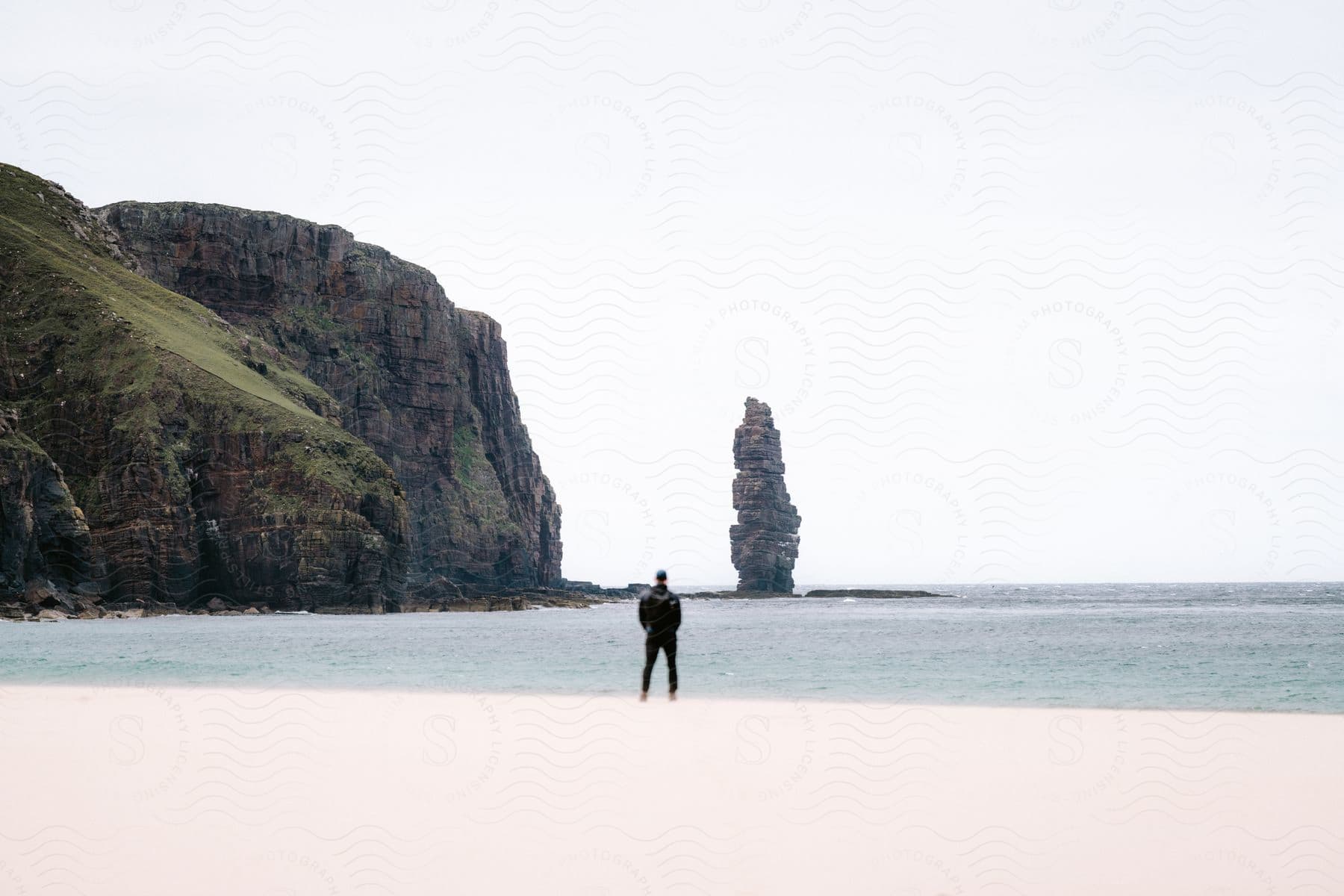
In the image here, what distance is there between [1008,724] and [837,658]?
90.0 ft

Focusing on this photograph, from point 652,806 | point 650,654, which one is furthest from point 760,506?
point 652,806

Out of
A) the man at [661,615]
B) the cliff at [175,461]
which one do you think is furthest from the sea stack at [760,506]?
the man at [661,615]

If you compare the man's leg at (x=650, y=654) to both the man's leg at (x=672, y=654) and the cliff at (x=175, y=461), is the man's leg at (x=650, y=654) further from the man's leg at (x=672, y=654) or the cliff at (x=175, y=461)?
the cliff at (x=175, y=461)

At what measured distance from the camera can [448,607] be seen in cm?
15200

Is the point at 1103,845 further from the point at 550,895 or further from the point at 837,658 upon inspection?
the point at 837,658

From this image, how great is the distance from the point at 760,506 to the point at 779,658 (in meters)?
137

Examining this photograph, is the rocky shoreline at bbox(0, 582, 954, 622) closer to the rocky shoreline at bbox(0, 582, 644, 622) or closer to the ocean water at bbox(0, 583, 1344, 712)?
the rocky shoreline at bbox(0, 582, 644, 622)

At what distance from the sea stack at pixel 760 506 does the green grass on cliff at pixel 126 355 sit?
194 ft

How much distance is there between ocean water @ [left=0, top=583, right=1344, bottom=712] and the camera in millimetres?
33562

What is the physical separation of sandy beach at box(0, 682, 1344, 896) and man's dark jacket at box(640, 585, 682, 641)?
154 cm

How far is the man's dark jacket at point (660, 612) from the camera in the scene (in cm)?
1756

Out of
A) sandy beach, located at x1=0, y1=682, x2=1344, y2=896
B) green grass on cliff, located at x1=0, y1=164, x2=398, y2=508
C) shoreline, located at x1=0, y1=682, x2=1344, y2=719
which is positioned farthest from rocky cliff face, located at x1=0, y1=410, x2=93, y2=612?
sandy beach, located at x1=0, y1=682, x2=1344, y2=896

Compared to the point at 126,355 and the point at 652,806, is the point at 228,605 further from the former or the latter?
the point at 652,806

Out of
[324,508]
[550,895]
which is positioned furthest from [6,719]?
[324,508]
